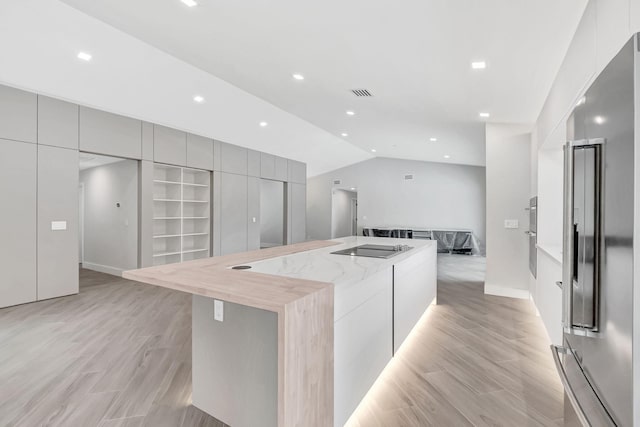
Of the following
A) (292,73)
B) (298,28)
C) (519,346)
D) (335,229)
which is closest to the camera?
(298,28)

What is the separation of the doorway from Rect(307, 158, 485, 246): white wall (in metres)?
7.78

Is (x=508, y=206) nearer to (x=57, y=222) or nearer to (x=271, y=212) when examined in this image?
(x=57, y=222)

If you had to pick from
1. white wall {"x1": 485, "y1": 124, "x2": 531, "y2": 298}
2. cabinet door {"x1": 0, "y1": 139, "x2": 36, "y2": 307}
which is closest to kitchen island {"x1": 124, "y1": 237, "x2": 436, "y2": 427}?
white wall {"x1": 485, "y1": 124, "x2": 531, "y2": 298}

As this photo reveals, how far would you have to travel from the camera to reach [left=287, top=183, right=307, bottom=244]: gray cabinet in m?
9.80

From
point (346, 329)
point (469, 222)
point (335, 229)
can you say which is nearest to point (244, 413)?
point (346, 329)

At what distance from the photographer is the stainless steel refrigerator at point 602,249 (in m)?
0.90

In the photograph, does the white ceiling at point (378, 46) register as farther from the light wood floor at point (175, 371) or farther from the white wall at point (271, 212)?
the white wall at point (271, 212)

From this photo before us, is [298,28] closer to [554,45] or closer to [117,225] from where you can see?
[554,45]

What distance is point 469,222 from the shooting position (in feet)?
34.7

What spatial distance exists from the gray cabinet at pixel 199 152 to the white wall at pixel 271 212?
15.3 feet

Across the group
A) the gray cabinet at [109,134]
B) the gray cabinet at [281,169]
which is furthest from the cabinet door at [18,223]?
the gray cabinet at [281,169]

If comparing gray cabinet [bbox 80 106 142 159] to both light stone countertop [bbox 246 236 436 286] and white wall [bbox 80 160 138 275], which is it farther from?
light stone countertop [bbox 246 236 436 286]

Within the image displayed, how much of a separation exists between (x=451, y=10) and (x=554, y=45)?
0.98m

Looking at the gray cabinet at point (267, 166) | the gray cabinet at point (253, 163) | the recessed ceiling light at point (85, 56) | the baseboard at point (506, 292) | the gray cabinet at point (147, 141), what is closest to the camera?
the recessed ceiling light at point (85, 56)
